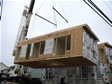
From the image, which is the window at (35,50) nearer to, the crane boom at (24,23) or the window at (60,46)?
the window at (60,46)

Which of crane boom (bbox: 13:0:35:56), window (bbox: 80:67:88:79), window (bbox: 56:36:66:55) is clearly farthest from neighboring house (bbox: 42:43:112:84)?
crane boom (bbox: 13:0:35:56)

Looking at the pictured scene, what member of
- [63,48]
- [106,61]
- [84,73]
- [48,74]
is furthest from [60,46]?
[106,61]

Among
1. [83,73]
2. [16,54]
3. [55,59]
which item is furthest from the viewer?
[16,54]

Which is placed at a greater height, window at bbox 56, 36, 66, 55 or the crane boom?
the crane boom

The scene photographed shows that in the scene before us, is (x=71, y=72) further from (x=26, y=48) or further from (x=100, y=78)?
(x=26, y=48)

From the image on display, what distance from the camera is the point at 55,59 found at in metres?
12.7

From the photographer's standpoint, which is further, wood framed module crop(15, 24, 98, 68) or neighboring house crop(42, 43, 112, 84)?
neighboring house crop(42, 43, 112, 84)

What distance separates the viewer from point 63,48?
14.2 meters

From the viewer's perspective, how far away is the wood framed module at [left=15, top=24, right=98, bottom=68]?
1161cm

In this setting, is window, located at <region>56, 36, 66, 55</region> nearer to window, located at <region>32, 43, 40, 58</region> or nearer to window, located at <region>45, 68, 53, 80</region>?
window, located at <region>32, 43, 40, 58</region>

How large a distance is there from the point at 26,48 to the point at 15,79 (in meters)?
4.60

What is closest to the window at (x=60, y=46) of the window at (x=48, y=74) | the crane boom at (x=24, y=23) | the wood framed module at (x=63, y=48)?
the wood framed module at (x=63, y=48)

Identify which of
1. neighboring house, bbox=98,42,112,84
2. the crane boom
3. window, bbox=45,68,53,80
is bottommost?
window, bbox=45,68,53,80

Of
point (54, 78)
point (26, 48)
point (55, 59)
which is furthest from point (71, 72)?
point (26, 48)
